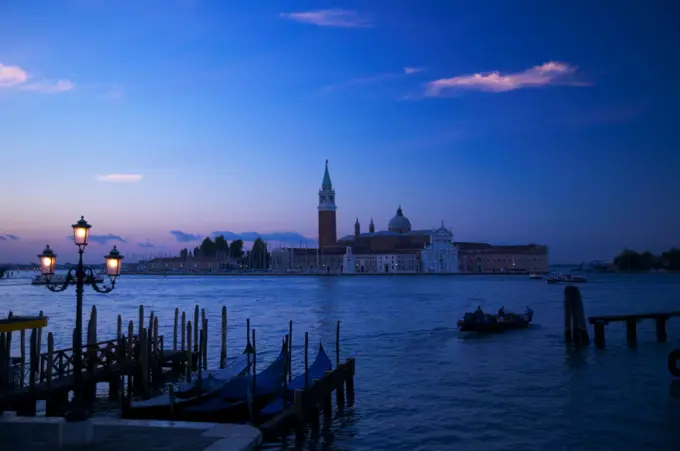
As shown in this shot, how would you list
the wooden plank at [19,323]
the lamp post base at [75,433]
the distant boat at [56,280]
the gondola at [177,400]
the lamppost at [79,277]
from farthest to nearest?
1. the gondola at [177,400]
2. the wooden plank at [19,323]
3. the distant boat at [56,280]
4. the lamppost at [79,277]
5. the lamp post base at [75,433]

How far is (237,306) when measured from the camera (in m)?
35.3

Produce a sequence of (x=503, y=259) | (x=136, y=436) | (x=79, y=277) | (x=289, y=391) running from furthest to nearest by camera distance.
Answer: (x=503, y=259) → (x=289, y=391) → (x=79, y=277) → (x=136, y=436)

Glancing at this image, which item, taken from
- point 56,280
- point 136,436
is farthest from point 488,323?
point 56,280

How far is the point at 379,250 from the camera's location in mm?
100938

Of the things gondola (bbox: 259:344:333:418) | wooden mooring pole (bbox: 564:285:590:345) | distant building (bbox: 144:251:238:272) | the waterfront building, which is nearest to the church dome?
the waterfront building

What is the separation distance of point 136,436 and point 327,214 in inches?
3816

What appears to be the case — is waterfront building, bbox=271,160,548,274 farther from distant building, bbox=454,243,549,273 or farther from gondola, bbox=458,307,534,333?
gondola, bbox=458,307,534,333

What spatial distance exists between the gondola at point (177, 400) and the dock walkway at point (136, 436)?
227 centimetres

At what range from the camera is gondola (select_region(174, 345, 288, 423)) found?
820 centimetres

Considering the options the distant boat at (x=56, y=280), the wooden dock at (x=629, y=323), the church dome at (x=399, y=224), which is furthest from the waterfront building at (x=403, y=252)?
the wooden dock at (x=629, y=323)

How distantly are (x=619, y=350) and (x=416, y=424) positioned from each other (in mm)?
8856

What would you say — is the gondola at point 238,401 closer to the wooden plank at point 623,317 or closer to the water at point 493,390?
the water at point 493,390

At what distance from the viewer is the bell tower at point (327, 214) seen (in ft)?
334

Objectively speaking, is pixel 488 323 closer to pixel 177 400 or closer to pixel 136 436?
pixel 177 400
